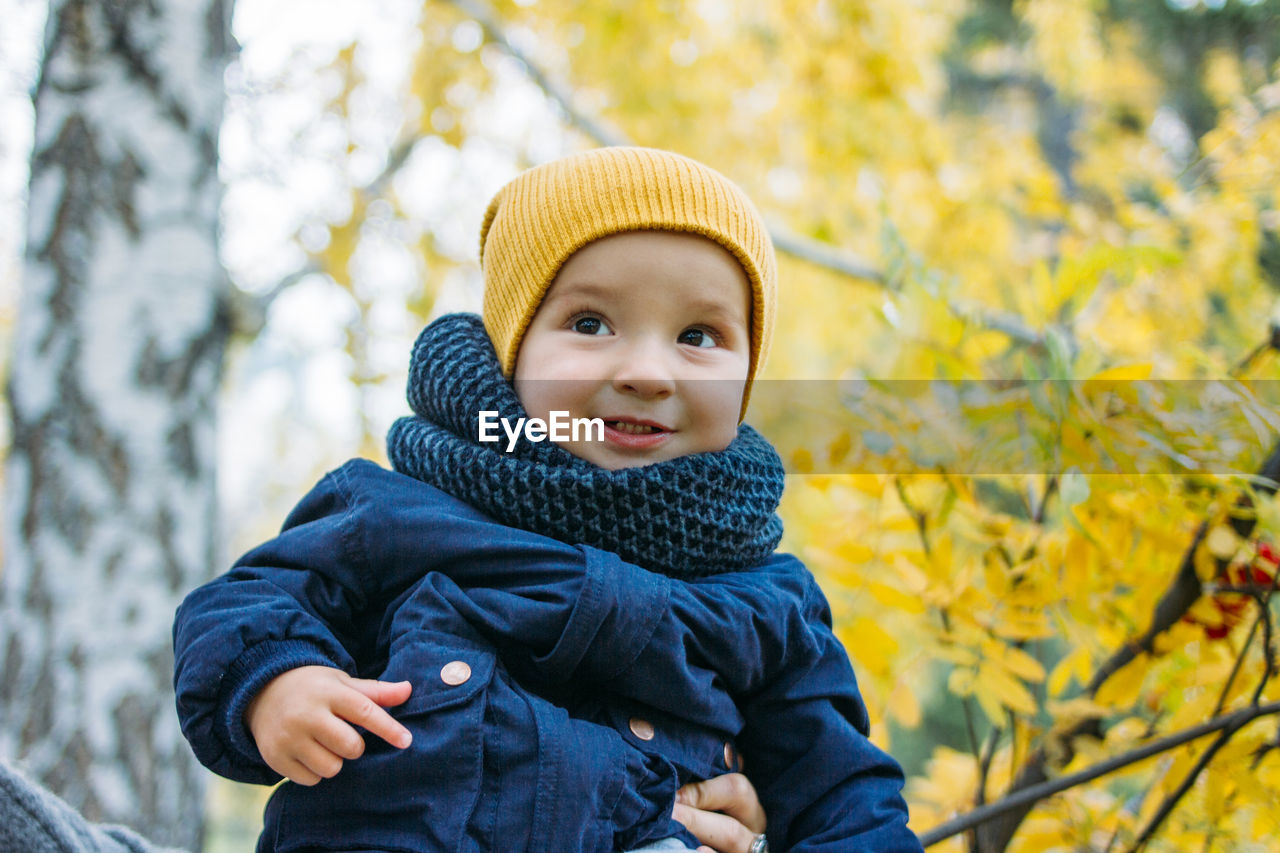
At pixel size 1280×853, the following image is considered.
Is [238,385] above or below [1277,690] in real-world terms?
below

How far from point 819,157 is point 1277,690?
3.07 m

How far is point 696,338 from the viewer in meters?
1.07

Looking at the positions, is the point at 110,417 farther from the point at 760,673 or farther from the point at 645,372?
the point at 760,673

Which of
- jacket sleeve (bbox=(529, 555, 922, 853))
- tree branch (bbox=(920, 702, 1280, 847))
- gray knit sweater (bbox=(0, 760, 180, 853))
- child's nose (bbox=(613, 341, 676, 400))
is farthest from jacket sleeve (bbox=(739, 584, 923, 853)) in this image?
gray knit sweater (bbox=(0, 760, 180, 853))

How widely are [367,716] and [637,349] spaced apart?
1.57 feet

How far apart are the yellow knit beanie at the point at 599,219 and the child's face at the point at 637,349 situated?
2cm

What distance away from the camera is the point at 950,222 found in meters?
3.80

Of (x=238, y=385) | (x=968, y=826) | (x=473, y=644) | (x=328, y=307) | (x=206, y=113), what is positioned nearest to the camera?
(x=473, y=644)

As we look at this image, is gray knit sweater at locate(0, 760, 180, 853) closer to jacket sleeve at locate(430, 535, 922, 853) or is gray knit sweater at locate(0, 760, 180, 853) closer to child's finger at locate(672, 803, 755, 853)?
jacket sleeve at locate(430, 535, 922, 853)

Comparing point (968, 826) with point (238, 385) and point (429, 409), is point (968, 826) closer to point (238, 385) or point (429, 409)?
point (429, 409)

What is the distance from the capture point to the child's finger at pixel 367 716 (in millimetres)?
813

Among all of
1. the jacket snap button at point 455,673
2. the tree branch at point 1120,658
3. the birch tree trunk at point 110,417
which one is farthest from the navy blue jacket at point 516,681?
the birch tree trunk at point 110,417

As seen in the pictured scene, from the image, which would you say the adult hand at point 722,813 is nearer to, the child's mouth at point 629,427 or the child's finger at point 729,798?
the child's finger at point 729,798

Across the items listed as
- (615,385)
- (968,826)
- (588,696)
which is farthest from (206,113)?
(968,826)
